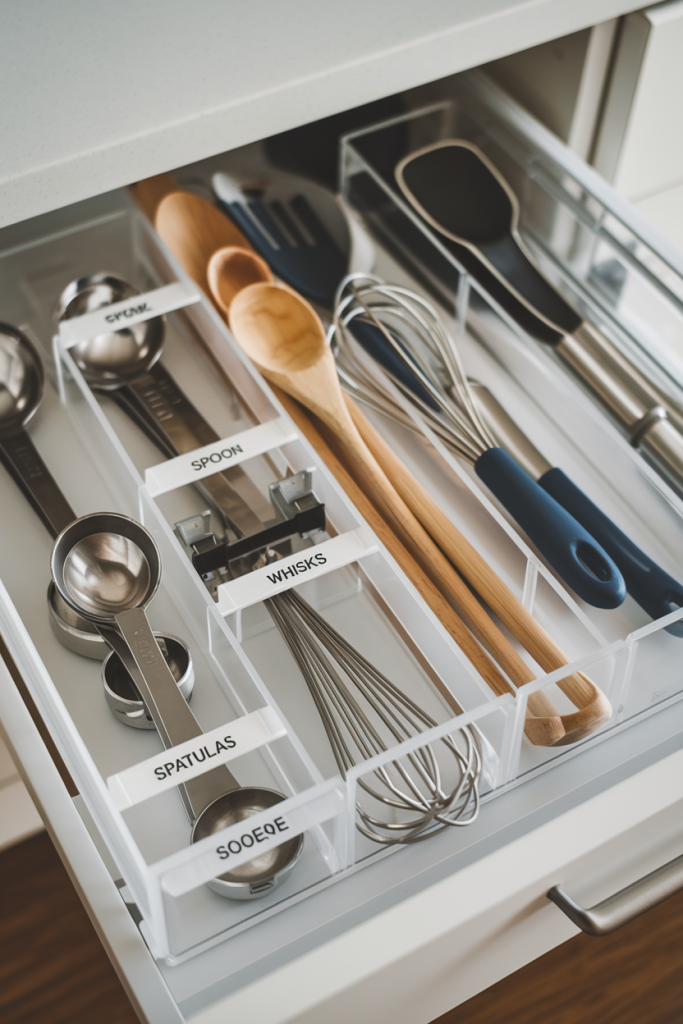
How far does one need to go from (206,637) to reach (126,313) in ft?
0.84

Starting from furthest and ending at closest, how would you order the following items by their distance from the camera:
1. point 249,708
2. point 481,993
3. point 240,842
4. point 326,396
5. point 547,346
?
1. point 481,993
2. point 547,346
3. point 326,396
4. point 249,708
5. point 240,842

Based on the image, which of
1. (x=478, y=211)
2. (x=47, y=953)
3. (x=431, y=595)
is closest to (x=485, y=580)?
(x=431, y=595)

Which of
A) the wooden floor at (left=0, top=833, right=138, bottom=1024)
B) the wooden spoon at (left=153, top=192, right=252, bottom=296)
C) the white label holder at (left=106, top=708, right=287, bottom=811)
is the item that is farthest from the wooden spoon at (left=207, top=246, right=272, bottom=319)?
the wooden floor at (left=0, top=833, right=138, bottom=1024)

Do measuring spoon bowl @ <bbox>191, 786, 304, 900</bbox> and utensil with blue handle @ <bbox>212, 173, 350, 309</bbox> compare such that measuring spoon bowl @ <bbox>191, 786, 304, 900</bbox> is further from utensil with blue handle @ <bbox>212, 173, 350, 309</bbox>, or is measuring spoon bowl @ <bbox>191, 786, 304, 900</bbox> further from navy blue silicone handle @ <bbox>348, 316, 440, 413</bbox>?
utensil with blue handle @ <bbox>212, 173, 350, 309</bbox>

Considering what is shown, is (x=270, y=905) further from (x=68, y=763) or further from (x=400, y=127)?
(x=400, y=127)

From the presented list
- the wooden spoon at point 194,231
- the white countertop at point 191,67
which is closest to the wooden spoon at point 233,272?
the wooden spoon at point 194,231

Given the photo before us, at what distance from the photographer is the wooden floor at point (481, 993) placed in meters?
0.97

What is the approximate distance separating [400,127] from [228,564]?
51 centimetres

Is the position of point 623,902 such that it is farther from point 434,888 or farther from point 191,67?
point 191,67

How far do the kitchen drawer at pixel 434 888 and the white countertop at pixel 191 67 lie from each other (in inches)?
9.4

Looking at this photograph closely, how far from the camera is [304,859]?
531 millimetres

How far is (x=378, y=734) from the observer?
576 mm

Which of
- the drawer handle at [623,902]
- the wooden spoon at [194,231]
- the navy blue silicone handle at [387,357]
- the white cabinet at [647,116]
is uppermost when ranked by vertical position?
the wooden spoon at [194,231]

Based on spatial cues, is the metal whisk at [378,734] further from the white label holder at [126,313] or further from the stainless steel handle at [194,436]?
the white label holder at [126,313]
